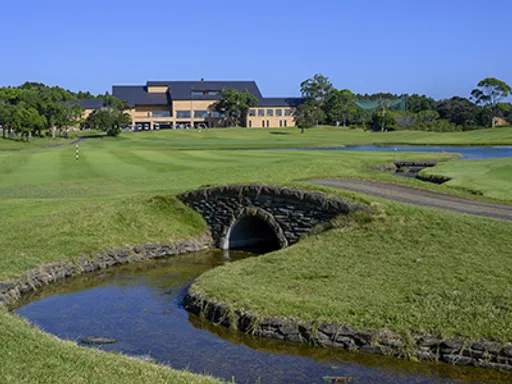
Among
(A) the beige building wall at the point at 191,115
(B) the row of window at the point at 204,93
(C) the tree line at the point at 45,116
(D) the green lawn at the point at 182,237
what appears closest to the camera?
(D) the green lawn at the point at 182,237

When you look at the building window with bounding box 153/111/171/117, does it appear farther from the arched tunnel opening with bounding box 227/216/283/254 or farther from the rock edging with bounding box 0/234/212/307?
the rock edging with bounding box 0/234/212/307

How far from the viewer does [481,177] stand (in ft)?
114

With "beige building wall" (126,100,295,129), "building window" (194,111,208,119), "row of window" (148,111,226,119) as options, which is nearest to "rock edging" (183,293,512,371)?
A: "row of window" (148,111,226,119)

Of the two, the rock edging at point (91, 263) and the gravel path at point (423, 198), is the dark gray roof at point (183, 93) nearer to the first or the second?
the gravel path at point (423, 198)

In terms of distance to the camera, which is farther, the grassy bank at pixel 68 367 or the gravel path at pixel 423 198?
the gravel path at pixel 423 198

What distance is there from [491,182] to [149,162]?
22805 millimetres

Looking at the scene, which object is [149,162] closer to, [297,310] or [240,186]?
[240,186]

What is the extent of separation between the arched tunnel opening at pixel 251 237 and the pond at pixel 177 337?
3.56 metres

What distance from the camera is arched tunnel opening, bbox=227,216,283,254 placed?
25844 millimetres

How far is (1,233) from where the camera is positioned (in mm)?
23359

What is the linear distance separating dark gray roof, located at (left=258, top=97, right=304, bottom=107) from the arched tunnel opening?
113 m

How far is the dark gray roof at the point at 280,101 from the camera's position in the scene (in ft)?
456

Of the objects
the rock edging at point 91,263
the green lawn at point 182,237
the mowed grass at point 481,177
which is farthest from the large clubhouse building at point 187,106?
the rock edging at point 91,263

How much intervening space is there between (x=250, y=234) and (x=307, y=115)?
10783 cm
